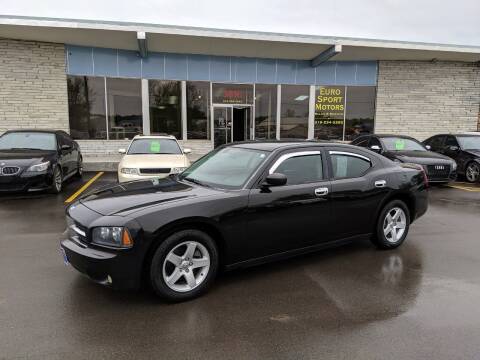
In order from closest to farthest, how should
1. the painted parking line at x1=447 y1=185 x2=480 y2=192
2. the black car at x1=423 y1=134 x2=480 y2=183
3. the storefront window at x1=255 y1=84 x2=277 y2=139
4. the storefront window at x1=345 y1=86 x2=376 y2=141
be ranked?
1. the painted parking line at x1=447 y1=185 x2=480 y2=192
2. the black car at x1=423 y1=134 x2=480 y2=183
3. the storefront window at x1=255 y1=84 x2=277 y2=139
4. the storefront window at x1=345 y1=86 x2=376 y2=141

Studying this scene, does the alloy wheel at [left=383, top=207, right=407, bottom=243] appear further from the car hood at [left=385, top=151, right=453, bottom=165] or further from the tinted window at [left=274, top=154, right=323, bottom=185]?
the car hood at [left=385, top=151, right=453, bottom=165]

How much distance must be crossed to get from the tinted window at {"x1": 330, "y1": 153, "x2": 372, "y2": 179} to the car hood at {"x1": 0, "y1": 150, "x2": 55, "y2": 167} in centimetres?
684

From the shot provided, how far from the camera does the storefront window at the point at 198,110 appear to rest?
637 inches

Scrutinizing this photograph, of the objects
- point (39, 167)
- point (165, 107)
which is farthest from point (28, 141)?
point (165, 107)

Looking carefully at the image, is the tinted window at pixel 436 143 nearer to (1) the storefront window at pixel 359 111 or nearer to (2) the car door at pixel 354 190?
(1) the storefront window at pixel 359 111

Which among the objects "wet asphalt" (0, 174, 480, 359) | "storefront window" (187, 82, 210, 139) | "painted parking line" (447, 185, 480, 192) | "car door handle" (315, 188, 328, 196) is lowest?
"wet asphalt" (0, 174, 480, 359)

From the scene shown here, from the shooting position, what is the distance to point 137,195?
4.01 metres

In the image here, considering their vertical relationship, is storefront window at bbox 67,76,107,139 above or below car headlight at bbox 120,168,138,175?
above

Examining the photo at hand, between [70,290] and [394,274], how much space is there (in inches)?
140

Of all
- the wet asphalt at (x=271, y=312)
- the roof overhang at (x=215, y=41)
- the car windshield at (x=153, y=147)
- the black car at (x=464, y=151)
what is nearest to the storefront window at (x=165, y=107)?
the roof overhang at (x=215, y=41)

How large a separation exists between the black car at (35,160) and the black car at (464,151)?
424 inches

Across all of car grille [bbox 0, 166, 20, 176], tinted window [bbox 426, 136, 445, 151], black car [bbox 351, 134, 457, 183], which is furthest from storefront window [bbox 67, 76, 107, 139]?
tinted window [bbox 426, 136, 445, 151]

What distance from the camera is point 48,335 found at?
120 inches

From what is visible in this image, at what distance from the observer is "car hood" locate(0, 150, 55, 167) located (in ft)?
27.2
